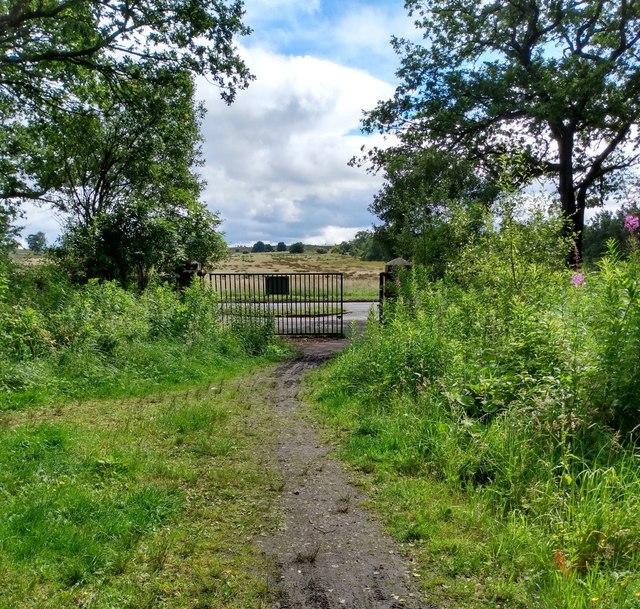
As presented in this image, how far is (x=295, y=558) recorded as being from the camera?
2.85m

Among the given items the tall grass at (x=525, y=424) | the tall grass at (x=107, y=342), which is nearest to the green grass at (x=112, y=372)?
the tall grass at (x=107, y=342)

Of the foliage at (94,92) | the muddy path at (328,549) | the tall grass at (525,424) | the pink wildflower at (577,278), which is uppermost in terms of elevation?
the foliage at (94,92)

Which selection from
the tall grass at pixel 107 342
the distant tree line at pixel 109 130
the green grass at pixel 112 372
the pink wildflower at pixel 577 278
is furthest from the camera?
the distant tree line at pixel 109 130

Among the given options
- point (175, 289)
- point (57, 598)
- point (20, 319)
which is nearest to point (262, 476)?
point (57, 598)

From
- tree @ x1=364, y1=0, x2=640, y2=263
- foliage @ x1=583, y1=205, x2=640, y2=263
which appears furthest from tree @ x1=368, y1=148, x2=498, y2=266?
foliage @ x1=583, y1=205, x2=640, y2=263

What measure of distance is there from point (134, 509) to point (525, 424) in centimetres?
306

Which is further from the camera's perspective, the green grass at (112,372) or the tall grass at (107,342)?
the tall grass at (107,342)

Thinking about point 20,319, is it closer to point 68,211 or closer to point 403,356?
point 403,356

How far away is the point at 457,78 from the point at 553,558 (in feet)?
54.5

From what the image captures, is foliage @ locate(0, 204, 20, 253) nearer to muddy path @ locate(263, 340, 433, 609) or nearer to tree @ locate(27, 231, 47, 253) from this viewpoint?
tree @ locate(27, 231, 47, 253)

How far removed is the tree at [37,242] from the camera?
13762mm

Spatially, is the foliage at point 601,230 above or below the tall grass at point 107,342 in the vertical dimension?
above

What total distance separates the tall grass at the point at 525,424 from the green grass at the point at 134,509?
1.12 m

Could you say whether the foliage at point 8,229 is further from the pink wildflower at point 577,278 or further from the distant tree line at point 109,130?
the pink wildflower at point 577,278
